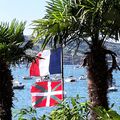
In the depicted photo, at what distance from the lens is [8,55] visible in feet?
44.4

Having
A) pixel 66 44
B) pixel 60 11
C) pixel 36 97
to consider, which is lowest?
pixel 36 97

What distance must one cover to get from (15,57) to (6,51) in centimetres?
40

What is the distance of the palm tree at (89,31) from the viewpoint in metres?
9.98

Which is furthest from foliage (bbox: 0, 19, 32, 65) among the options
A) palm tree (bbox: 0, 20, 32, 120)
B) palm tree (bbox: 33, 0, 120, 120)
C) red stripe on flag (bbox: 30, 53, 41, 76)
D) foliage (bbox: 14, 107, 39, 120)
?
foliage (bbox: 14, 107, 39, 120)

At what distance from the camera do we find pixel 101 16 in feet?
32.2

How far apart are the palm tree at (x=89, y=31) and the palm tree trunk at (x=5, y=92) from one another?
3.37 m

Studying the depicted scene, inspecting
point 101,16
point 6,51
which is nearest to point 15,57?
point 6,51

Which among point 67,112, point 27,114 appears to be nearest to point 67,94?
point 27,114

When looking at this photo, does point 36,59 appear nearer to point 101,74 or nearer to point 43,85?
point 43,85

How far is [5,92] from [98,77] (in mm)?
3961

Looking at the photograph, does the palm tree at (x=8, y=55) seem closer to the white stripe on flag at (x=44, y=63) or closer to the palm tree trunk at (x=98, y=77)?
the white stripe on flag at (x=44, y=63)

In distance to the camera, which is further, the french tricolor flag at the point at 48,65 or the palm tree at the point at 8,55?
the french tricolor flag at the point at 48,65

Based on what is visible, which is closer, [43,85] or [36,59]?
[36,59]

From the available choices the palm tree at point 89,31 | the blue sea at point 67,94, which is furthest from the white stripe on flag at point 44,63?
the palm tree at point 89,31
